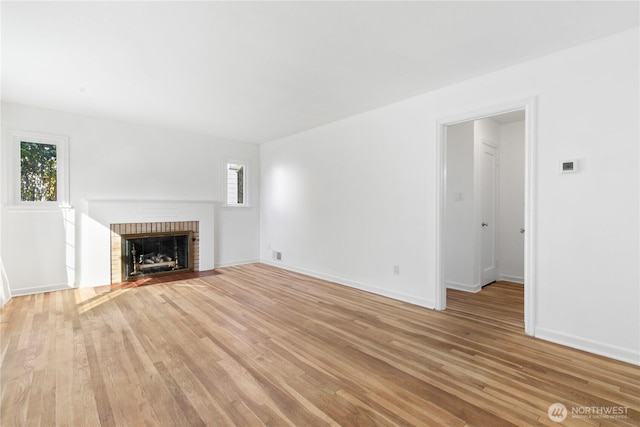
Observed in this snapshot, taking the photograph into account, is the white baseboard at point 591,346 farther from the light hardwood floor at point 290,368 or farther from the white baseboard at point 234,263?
the white baseboard at point 234,263

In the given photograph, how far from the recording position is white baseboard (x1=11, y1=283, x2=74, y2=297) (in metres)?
4.11

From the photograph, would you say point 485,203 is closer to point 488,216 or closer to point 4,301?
point 488,216

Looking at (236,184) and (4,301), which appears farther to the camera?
(236,184)

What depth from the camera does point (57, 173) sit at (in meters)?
4.47

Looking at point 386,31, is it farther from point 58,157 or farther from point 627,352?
point 58,157

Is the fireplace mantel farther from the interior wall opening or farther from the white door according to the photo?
the white door

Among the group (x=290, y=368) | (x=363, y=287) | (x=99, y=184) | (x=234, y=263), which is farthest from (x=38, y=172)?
(x=363, y=287)

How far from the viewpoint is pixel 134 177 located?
5.11m

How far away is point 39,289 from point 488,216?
690 centimetres

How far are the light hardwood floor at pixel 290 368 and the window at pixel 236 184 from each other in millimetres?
3031

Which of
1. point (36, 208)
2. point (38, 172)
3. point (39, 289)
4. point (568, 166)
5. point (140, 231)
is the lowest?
point (39, 289)

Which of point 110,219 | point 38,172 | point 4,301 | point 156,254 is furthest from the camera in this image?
point 156,254

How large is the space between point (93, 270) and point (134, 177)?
1613 mm

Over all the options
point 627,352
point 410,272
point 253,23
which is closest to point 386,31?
point 253,23
